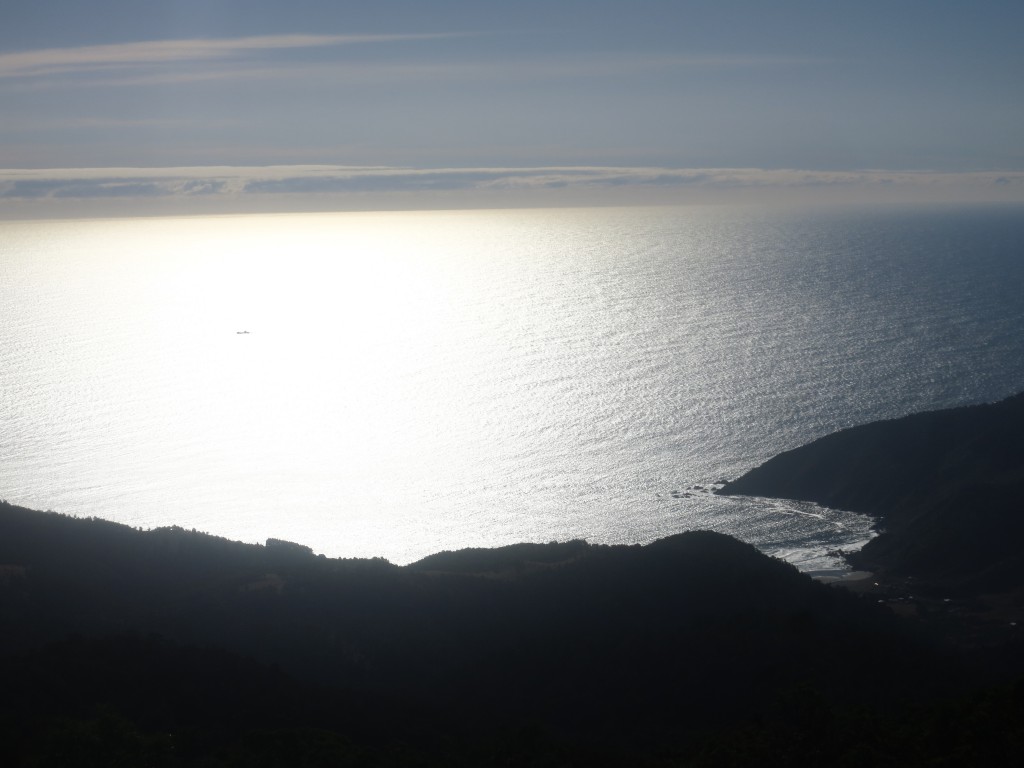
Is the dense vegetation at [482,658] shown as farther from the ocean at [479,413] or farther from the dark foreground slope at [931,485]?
the ocean at [479,413]

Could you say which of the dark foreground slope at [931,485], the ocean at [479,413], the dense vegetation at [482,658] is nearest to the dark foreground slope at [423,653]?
the dense vegetation at [482,658]

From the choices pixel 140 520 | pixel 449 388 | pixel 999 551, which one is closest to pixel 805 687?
pixel 999 551

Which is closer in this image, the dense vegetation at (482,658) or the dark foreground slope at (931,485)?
the dense vegetation at (482,658)

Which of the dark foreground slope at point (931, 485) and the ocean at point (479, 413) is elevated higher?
the ocean at point (479, 413)

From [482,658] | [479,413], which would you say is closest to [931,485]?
[482,658]

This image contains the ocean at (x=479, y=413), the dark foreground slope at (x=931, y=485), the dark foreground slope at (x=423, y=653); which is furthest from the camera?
the ocean at (x=479, y=413)

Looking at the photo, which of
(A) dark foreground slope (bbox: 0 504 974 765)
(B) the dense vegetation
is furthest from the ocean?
(A) dark foreground slope (bbox: 0 504 974 765)

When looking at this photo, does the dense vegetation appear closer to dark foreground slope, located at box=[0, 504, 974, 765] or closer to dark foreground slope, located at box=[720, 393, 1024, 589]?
dark foreground slope, located at box=[0, 504, 974, 765]
